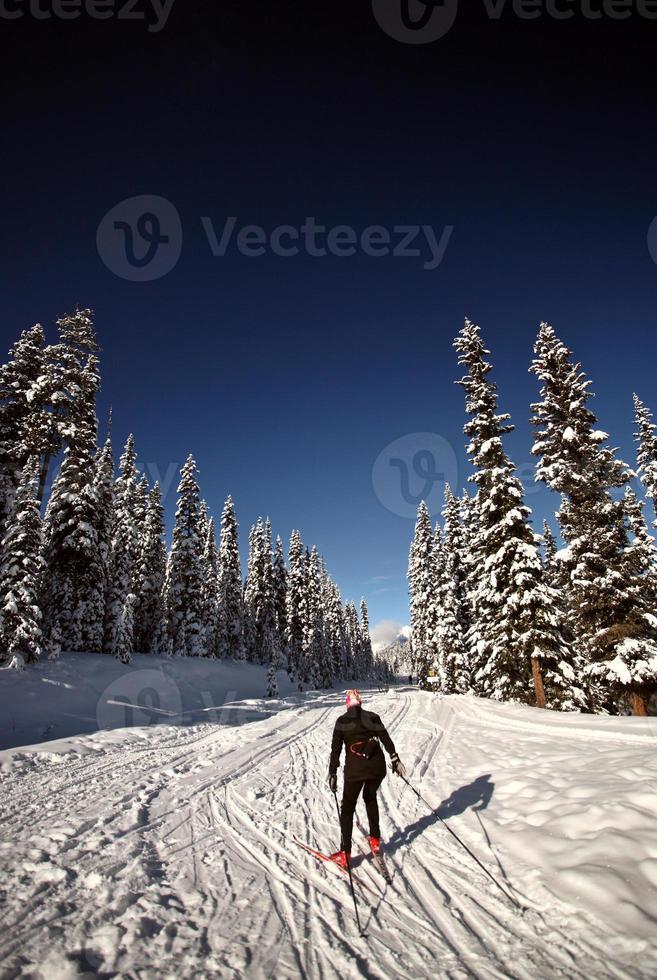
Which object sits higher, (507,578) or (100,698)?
(507,578)

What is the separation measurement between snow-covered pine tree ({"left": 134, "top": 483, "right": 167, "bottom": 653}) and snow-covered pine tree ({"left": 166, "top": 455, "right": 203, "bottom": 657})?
178 cm

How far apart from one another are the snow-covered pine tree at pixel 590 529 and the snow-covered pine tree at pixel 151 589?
110 feet

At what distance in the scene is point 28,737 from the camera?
545 inches

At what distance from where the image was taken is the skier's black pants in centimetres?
530

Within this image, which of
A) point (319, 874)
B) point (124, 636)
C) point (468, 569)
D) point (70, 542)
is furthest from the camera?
point (468, 569)

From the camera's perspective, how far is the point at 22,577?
19.0 metres

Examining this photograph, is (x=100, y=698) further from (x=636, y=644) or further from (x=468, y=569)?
(x=468, y=569)

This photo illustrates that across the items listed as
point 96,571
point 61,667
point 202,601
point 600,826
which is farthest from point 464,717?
point 202,601

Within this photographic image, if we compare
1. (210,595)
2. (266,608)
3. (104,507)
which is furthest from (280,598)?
(104,507)

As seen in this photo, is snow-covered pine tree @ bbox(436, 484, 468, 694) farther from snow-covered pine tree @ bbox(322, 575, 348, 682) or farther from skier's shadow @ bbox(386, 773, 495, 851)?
snow-covered pine tree @ bbox(322, 575, 348, 682)

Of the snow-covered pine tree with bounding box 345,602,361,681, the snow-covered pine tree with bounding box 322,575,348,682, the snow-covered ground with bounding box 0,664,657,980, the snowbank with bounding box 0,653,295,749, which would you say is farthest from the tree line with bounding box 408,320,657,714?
the snow-covered pine tree with bounding box 345,602,361,681

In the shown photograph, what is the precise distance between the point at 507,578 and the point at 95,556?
21.8 m

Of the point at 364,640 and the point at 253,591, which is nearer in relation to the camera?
the point at 253,591

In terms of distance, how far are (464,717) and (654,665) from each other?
22.8 ft
